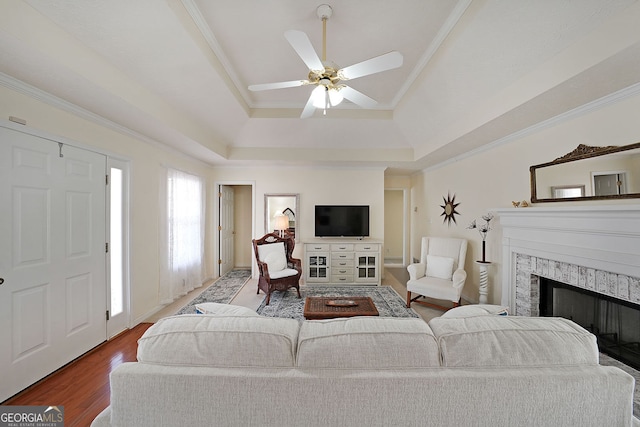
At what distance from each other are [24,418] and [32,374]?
1.90 feet

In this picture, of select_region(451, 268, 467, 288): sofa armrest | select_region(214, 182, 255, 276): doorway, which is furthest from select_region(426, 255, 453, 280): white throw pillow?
select_region(214, 182, 255, 276): doorway

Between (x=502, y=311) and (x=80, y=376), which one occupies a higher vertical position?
(x=502, y=311)

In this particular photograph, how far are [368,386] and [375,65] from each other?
6.18 feet

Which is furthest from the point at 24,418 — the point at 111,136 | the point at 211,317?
the point at 111,136

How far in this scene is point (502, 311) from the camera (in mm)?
1450

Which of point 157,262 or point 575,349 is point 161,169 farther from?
point 575,349

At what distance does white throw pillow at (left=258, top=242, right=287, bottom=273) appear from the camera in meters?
4.03

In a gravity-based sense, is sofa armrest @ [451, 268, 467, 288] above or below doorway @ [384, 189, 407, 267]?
below

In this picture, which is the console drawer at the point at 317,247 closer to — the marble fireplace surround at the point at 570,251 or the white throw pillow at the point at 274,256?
the white throw pillow at the point at 274,256

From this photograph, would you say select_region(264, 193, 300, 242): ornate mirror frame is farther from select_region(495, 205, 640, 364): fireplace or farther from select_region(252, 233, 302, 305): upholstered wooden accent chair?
select_region(495, 205, 640, 364): fireplace

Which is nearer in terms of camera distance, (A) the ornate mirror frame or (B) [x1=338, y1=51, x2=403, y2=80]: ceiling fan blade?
(B) [x1=338, y1=51, x2=403, y2=80]: ceiling fan blade

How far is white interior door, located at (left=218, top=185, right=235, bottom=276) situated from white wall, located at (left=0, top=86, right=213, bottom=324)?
1.42m

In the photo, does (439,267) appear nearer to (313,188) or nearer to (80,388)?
(313,188)

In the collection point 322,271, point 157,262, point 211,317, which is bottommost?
point 322,271
